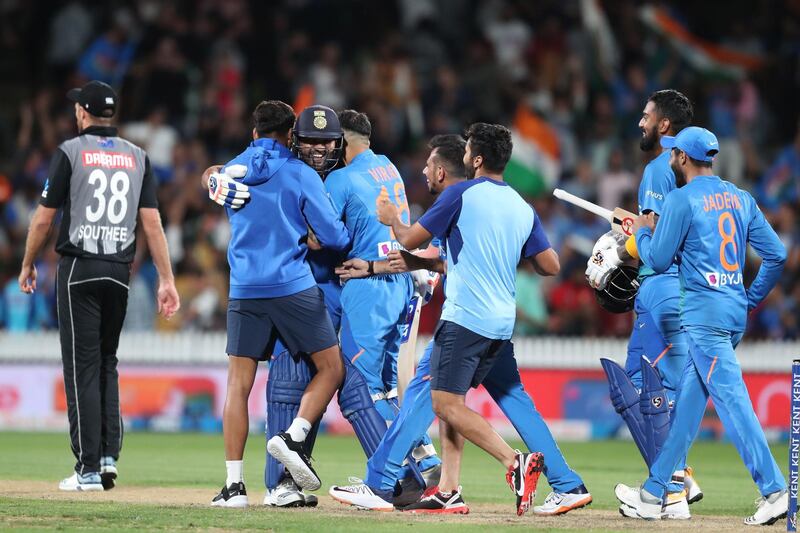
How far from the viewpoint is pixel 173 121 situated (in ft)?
73.2

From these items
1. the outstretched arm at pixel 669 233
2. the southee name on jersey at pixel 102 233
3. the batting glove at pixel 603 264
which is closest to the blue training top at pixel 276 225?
the southee name on jersey at pixel 102 233

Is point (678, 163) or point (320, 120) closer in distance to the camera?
point (678, 163)

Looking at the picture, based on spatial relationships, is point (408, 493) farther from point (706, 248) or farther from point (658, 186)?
point (658, 186)

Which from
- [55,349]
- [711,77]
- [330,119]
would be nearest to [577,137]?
[711,77]

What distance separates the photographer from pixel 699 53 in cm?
2341

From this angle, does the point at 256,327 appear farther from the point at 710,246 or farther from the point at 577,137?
the point at 577,137

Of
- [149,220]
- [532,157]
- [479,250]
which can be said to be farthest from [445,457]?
[532,157]

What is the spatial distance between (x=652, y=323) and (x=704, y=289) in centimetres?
102

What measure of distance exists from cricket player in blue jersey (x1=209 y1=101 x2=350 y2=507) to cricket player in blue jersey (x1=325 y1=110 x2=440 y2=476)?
627 mm

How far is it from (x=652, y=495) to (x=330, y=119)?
3386 millimetres

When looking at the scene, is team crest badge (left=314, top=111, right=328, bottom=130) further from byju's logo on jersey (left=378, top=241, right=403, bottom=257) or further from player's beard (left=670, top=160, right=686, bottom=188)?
player's beard (left=670, top=160, right=686, bottom=188)

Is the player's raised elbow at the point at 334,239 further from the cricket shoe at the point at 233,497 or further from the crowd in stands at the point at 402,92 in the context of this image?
the crowd in stands at the point at 402,92

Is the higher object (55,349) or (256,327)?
(256,327)

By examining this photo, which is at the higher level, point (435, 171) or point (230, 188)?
point (435, 171)
